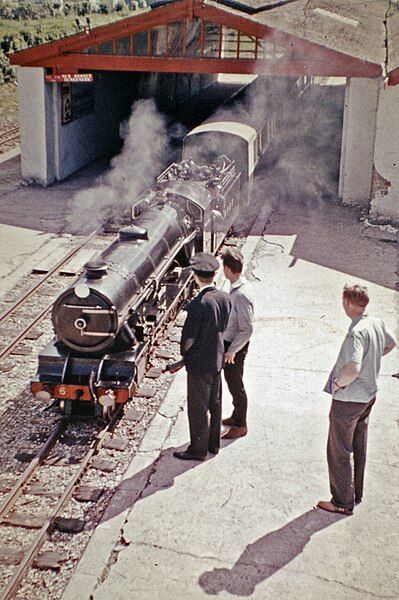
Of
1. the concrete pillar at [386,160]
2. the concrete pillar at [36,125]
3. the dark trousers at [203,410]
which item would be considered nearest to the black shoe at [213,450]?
the dark trousers at [203,410]

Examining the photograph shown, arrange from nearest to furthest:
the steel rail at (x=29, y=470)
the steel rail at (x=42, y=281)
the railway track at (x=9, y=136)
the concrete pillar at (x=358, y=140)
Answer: the steel rail at (x=29, y=470) < the steel rail at (x=42, y=281) < the concrete pillar at (x=358, y=140) < the railway track at (x=9, y=136)

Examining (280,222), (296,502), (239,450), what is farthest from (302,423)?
(280,222)

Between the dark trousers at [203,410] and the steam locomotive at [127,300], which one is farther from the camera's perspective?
the steam locomotive at [127,300]

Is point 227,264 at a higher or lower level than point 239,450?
higher

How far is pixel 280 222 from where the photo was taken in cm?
1622

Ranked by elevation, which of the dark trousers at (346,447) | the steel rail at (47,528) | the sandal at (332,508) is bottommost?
the steel rail at (47,528)

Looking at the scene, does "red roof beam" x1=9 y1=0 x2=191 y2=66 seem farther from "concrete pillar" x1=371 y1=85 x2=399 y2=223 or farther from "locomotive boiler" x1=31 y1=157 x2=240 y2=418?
"locomotive boiler" x1=31 y1=157 x2=240 y2=418

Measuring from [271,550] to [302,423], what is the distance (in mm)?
2218

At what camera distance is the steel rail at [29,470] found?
6.76m

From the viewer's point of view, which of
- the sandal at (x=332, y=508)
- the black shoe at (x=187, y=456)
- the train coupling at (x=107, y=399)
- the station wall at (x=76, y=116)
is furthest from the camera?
the station wall at (x=76, y=116)

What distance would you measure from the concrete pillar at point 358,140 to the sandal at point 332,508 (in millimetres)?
11637

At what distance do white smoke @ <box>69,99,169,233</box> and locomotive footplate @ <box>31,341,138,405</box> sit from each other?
7812 mm

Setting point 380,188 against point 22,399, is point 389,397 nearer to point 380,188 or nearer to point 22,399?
point 22,399

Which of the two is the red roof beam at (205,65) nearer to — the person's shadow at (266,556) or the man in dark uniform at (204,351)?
the man in dark uniform at (204,351)
